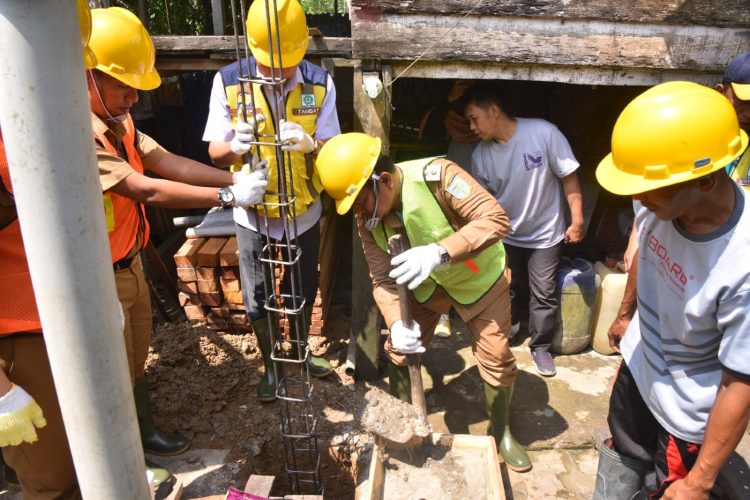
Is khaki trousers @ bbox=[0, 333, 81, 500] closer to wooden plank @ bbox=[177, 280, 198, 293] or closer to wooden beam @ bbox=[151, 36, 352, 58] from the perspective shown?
wooden plank @ bbox=[177, 280, 198, 293]

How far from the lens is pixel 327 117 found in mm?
3412

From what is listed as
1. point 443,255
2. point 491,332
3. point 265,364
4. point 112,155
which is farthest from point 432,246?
point 265,364

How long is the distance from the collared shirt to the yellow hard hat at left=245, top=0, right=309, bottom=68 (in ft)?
0.50

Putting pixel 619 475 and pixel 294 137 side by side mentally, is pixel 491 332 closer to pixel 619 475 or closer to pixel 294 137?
pixel 619 475

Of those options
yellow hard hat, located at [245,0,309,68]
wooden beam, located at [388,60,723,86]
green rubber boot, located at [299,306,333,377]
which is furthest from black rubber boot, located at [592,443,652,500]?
yellow hard hat, located at [245,0,309,68]

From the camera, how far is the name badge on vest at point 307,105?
3.29 meters

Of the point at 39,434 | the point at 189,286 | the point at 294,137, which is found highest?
the point at 294,137

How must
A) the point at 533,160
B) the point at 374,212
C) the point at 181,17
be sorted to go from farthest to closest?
the point at 181,17 → the point at 533,160 → the point at 374,212

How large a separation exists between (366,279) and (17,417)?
2322 millimetres

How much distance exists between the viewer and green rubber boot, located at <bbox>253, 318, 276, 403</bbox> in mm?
3684

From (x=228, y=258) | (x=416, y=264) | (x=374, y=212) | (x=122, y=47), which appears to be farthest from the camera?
(x=228, y=258)

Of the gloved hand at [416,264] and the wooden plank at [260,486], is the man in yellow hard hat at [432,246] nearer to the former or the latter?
the gloved hand at [416,264]

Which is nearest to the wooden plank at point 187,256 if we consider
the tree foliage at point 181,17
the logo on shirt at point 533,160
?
the logo on shirt at point 533,160

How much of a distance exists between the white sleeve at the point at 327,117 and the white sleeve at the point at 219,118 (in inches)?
20.8
